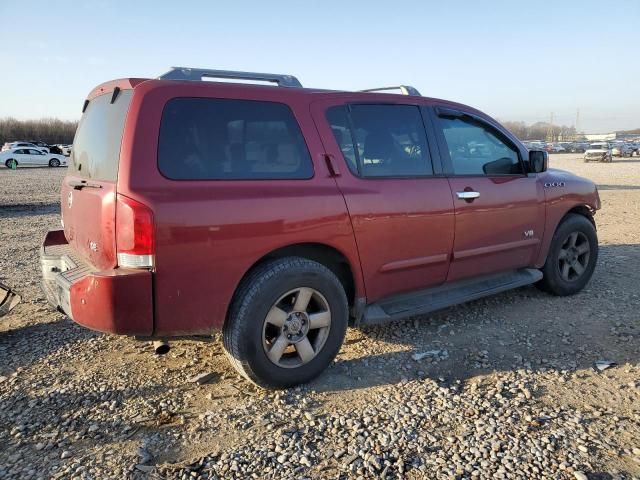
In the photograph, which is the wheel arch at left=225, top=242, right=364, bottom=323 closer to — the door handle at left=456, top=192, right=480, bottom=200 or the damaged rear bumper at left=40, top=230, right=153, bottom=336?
the damaged rear bumper at left=40, top=230, right=153, bottom=336

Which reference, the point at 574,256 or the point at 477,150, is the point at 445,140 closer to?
the point at 477,150

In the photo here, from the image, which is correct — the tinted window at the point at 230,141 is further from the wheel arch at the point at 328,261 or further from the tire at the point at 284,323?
the tire at the point at 284,323

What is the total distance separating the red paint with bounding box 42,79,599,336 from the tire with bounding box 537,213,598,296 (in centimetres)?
98

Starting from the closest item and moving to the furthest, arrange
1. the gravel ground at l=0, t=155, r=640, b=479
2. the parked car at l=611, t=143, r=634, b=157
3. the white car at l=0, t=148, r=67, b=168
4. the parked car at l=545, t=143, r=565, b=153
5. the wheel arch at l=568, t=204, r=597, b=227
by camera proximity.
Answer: the gravel ground at l=0, t=155, r=640, b=479 < the wheel arch at l=568, t=204, r=597, b=227 < the white car at l=0, t=148, r=67, b=168 < the parked car at l=611, t=143, r=634, b=157 < the parked car at l=545, t=143, r=565, b=153

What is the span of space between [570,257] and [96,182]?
4.55 meters

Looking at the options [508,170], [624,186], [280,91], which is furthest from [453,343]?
[624,186]

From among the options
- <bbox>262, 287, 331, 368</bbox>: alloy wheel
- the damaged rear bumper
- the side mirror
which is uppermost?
the side mirror

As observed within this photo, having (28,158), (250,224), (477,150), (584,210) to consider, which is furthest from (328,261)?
(28,158)

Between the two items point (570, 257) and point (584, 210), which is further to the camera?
point (584, 210)

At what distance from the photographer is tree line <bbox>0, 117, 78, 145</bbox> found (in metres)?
62.5

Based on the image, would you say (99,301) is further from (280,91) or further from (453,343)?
(453,343)

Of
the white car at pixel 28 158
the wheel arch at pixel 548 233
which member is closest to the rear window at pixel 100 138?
the wheel arch at pixel 548 233

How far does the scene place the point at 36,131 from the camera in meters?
65.2

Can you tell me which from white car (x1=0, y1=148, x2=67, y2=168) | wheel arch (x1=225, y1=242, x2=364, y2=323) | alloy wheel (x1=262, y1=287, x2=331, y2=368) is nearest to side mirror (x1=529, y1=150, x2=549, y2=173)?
wheel arch (x1=225, y1=242, x2=364, y2=323)
